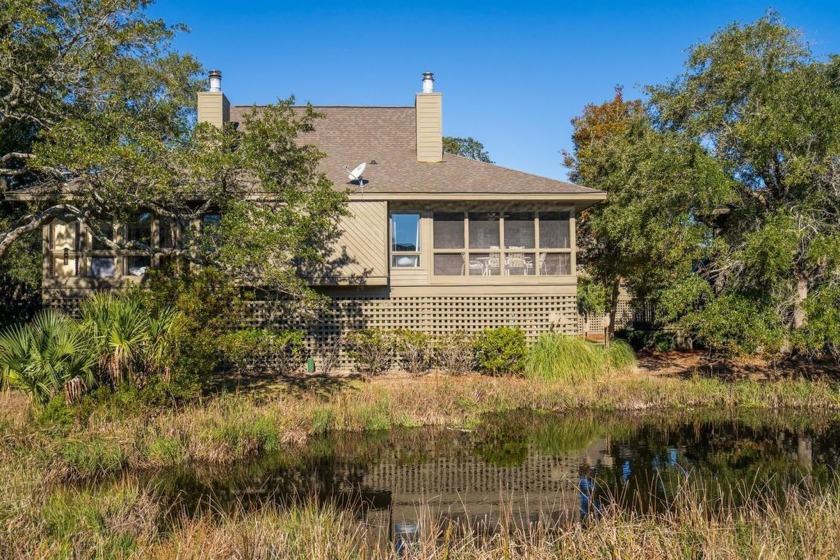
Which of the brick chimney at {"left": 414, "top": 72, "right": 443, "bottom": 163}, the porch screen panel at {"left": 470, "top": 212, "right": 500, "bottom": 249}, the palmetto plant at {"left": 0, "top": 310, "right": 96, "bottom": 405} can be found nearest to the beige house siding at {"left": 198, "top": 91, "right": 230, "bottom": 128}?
the brick chimney at {"left": 414, "top": 72, "right": 443, "bottom": 163}

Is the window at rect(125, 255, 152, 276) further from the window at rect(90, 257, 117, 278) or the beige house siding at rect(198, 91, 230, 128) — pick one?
the beige house siding at rect(198, 91, 230, 128)

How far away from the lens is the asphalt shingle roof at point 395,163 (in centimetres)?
1672

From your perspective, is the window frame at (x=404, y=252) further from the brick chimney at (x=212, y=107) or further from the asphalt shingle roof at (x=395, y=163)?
the brick chimney at (x=212, y=107)

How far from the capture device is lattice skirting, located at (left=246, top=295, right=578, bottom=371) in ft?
56.1

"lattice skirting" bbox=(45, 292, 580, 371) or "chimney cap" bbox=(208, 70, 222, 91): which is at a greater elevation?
"chimney cap" bbox=(208, 70, 222, 91)

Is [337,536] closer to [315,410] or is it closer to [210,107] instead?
[315,410]

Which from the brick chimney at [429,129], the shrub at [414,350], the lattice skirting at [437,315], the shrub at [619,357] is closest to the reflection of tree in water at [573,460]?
the shrub at [619,357]

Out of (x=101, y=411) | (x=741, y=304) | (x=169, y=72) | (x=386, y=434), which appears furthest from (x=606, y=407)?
(x=169, y=72)

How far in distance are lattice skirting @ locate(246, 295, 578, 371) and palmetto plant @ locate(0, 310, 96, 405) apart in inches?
278

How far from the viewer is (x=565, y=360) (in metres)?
15.2

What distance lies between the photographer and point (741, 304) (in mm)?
13711

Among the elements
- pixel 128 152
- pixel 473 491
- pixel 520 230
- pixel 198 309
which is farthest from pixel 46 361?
pixel 520 230

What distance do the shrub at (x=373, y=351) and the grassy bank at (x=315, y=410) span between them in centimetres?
119

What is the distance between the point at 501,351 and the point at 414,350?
2.19m
